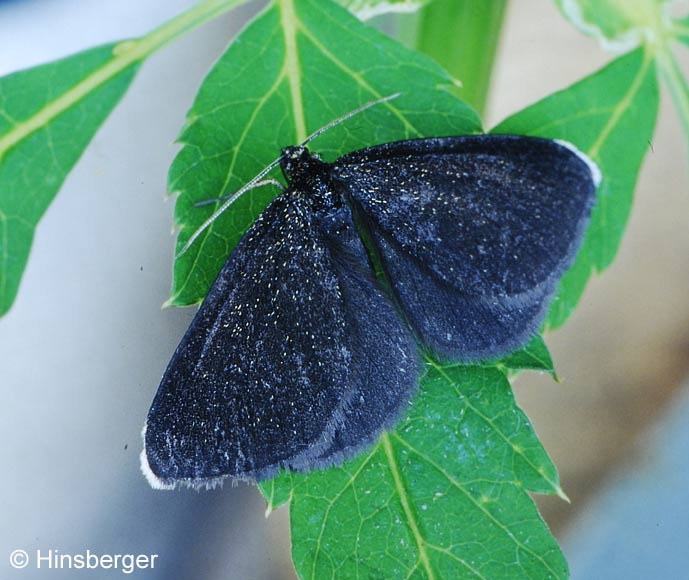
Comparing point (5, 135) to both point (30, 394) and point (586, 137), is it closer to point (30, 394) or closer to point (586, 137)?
point (30, 394)

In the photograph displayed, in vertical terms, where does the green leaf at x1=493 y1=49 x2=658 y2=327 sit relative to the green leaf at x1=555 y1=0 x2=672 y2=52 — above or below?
below

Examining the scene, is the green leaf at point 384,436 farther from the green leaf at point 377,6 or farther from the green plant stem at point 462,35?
the green plant stem at point 462,35

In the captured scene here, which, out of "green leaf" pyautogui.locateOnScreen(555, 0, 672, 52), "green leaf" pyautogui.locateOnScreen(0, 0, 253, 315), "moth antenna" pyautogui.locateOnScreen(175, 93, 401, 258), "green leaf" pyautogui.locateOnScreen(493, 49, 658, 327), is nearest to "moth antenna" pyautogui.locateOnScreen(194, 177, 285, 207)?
"moth antenna" pyautogui.locateOnScreen(175, 93, 401, 258)

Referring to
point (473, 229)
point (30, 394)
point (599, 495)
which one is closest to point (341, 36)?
point (473, 229)

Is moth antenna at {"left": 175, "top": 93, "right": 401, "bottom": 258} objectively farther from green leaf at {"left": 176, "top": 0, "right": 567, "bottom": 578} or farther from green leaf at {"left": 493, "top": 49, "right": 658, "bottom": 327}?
green leaf at {"left": 493, "top": 49, "right": 658, "bottom": 327}

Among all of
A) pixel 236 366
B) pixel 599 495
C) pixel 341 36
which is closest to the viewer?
pixel 236 366
